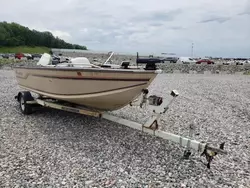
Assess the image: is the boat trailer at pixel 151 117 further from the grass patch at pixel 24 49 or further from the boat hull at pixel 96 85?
the grass patch at pixel 24 49

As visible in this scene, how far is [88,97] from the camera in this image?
5.66m

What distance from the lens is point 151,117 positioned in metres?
4.82

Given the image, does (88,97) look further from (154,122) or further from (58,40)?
(58,40)

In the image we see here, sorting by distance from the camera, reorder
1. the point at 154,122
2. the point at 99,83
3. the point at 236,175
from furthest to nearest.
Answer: the point at 99,83 < the point at 154,122 < the point at 236,175

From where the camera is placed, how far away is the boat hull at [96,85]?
501cm

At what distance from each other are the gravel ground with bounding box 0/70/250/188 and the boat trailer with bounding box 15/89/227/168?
259 millimetres

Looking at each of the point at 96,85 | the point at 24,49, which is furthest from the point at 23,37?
the point at 96,85

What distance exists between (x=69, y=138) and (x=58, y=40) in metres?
130

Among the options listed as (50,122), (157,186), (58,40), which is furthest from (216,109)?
(58,40)

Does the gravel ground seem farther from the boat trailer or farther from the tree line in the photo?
the tree line

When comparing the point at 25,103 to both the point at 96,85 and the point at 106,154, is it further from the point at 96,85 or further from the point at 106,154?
the point at 106,154

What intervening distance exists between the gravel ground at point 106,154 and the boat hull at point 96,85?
0.51 meters

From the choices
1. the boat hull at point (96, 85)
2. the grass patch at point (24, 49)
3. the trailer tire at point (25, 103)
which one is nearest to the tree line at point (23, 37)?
the grass patch at point (24, 49)

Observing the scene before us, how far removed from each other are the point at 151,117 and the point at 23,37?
12161cm
